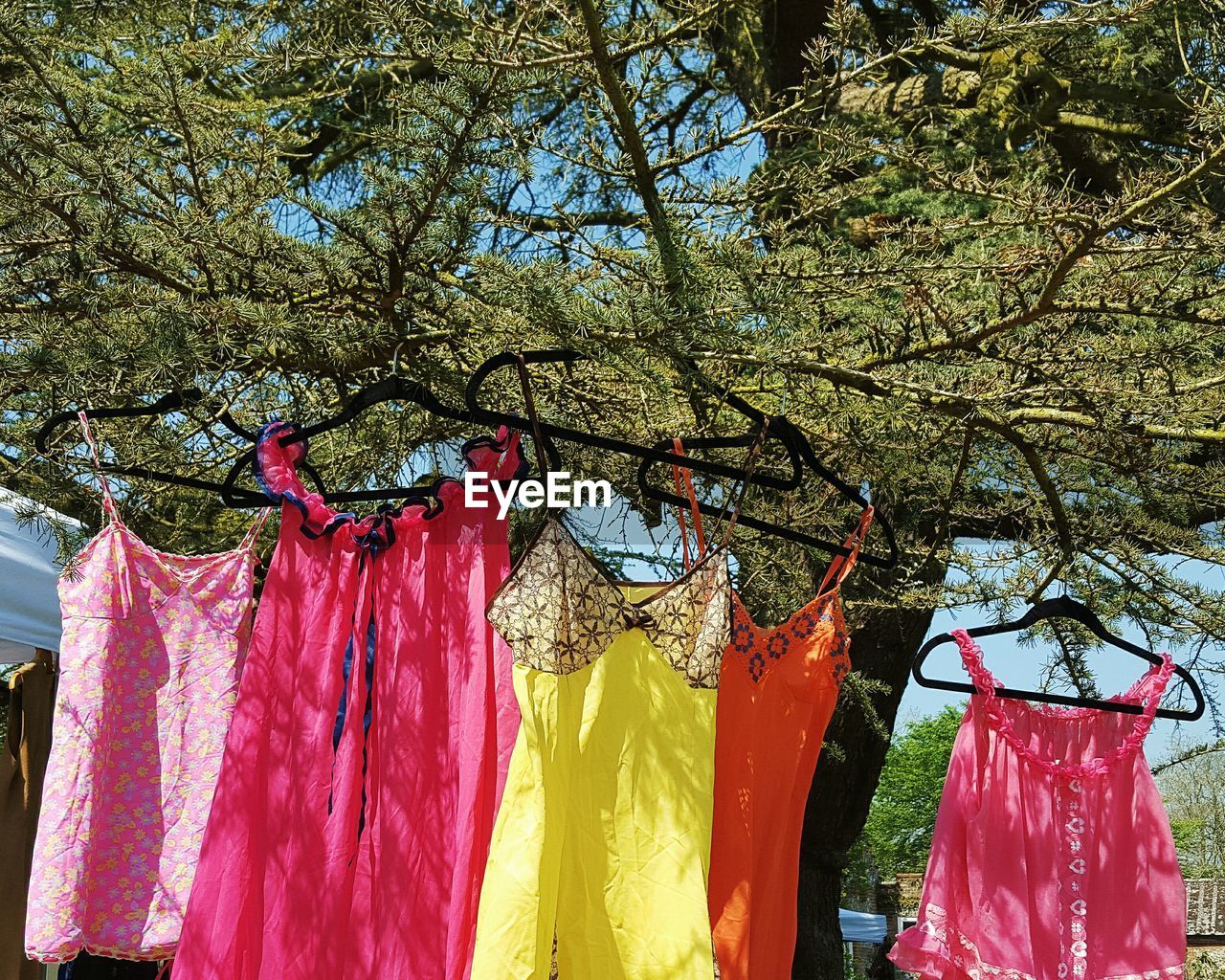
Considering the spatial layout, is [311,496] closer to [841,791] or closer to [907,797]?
[841,791]

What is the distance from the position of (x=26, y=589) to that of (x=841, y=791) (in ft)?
10.8

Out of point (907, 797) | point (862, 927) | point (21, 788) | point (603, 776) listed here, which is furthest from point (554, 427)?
point (907, 797)

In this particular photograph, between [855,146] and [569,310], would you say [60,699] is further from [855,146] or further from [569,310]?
[855,146]

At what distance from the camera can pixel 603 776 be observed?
1.67 metres

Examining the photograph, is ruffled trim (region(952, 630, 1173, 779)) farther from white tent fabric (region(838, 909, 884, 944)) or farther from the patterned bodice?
white tent fabric (region(838, 909, 884, 944))

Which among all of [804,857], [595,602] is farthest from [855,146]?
[804,857]

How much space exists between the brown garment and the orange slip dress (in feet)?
6.58

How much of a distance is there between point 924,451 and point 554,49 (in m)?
1.48

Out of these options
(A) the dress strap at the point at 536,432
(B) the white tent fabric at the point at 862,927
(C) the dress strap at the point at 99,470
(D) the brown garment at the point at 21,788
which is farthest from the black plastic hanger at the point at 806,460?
(B) the white tent fabric at the point at 862,927

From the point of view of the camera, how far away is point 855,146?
200cm

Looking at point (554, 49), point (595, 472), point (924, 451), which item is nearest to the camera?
point (554, 49)

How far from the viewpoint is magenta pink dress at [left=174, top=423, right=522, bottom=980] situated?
5.66ft

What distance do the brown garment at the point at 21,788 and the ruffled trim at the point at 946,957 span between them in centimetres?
219

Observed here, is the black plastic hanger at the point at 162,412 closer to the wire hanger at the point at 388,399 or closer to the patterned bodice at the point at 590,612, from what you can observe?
the wire hanger at the point at 388,399
